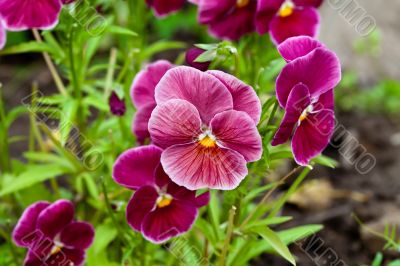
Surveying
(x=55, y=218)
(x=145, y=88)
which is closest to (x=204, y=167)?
(x=145, y=88)

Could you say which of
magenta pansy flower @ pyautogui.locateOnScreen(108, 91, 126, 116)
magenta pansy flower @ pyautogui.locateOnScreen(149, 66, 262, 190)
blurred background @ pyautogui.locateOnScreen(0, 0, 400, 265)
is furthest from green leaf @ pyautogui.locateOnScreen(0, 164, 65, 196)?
blurred background @ pyautogui.locateOnScreen(0, 0, 400, 265)

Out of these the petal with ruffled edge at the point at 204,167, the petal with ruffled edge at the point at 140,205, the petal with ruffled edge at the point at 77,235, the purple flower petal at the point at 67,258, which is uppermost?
the petal with ruffled edge at the point at 204,167

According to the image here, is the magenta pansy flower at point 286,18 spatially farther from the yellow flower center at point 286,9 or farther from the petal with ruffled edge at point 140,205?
the petal with ruffled edge at point 140,205

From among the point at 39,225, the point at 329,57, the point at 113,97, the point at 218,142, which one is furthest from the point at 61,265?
the point at 329,57

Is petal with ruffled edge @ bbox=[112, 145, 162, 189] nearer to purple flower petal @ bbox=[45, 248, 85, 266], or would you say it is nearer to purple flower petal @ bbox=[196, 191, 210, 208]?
purple flower petal @ bbox=[196, 191, 210, 208]

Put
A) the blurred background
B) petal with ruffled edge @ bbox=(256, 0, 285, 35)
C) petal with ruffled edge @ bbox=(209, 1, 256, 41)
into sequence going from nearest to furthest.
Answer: petal with ruffled edge @ bbox=(256, 0, 285, 35) < petal with ruffled edge @ bbox=(209, 1, 256, 41) < the blurred background

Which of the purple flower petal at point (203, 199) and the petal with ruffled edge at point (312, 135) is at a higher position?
the petal with ruffled edge at point (312, 135)

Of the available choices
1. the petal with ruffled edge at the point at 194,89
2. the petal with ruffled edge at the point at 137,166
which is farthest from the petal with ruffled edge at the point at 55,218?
the petal with ruffled edge at the point at 194,89
